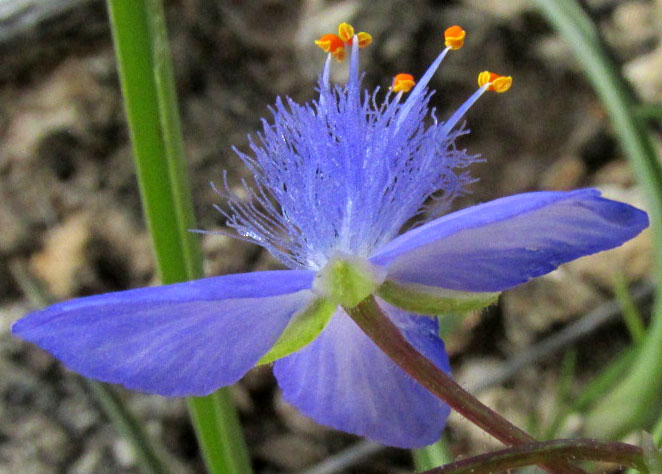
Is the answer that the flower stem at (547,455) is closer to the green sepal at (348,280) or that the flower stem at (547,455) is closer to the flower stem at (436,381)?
the flower stem at (436,381)

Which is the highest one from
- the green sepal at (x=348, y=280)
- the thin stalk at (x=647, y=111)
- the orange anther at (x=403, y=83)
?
the thin stalk at (x=647, y=111)

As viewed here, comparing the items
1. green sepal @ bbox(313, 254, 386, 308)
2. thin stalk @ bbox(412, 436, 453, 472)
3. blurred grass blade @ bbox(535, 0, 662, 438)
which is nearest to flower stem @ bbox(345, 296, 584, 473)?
green sepal @ bbox(313, 254, 386, 308)

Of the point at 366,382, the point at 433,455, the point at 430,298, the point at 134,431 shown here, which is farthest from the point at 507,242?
the point at 134,431

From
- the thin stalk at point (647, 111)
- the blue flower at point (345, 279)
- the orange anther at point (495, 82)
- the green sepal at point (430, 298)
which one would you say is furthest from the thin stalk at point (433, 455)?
the thin stalk at point (647, 111)

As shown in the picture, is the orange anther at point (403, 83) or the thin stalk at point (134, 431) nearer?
the orange anther at point (403, 83)

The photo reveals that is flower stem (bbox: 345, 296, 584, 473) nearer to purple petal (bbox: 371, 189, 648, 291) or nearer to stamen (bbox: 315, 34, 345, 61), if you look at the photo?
purple petal (bbox: 371, 189, 648, 291)

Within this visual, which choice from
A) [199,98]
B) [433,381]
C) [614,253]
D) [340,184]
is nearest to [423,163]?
[340,184]

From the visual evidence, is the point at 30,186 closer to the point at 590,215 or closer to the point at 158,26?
the point at 158,26
